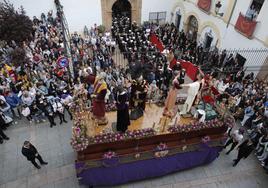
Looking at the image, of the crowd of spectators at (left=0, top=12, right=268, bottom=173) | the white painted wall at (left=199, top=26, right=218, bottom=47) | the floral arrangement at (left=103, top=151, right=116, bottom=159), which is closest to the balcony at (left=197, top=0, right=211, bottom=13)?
the white painted wall at (left=199, top=26, right=218, bottom=47)

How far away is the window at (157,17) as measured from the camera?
65.4 ft

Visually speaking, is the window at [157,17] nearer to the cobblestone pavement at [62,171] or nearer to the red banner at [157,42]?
the red banner at [157,42]

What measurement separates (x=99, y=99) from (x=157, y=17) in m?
15.8

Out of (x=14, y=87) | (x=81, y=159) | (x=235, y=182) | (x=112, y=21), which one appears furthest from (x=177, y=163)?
(x=112, y=21)

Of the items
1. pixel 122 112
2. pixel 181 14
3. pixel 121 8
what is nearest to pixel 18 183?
pixel 122 112

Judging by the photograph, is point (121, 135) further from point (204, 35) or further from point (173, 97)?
point (204, 35)

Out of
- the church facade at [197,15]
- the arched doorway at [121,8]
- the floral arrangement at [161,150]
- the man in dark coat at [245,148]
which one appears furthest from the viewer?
the arched doorway at [121,8]

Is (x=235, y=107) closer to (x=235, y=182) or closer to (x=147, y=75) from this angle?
(x=235, y=182)

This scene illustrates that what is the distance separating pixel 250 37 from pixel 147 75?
22.7 feet

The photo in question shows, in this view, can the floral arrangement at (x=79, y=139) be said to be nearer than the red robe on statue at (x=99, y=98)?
Yes

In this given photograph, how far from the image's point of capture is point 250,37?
1284 cm

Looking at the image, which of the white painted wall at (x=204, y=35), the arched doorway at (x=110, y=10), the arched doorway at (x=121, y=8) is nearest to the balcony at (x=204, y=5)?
the white painted wall at (x=204, y=35)

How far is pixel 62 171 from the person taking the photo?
7875 millimetres

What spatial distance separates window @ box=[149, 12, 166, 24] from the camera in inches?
785
